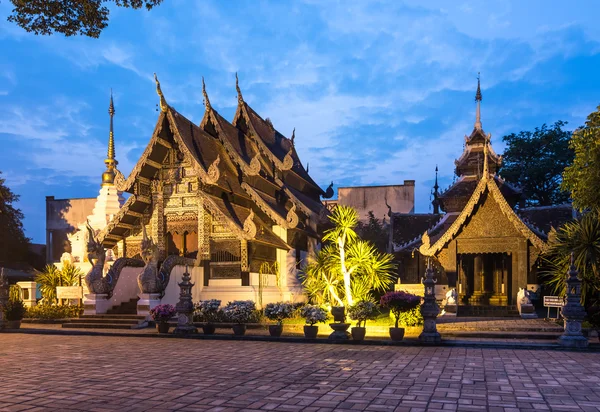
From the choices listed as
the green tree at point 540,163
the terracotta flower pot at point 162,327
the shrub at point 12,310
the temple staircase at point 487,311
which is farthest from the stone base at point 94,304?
the green tree at point 540,163

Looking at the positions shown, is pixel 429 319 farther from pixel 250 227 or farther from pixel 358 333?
pixel 250 227

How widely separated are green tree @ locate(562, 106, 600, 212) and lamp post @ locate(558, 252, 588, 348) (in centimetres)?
253

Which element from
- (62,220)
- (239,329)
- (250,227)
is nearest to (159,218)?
(250,227)

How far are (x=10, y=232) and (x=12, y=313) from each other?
2055 centimetres

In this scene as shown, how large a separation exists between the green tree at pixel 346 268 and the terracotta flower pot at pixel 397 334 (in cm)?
308

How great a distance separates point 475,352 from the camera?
11.2m

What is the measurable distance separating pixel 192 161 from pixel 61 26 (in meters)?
10.6

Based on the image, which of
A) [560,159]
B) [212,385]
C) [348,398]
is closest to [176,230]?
[212,385]

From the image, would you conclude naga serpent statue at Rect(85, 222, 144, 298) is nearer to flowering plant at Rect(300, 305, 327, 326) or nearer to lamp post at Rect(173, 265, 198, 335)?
lamp post at Rect(173, 265, 198, 335)

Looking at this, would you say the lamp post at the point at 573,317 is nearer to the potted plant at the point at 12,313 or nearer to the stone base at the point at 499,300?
the stone base at the point at 499,300

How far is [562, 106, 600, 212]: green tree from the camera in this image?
45.5 ft

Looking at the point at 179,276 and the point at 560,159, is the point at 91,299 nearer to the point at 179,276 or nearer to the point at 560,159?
the point at 179,276

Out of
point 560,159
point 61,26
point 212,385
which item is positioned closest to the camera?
point 212,385

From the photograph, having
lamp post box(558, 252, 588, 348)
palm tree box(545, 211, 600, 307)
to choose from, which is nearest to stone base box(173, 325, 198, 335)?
lamp post box(558, 252, 588, 348)
